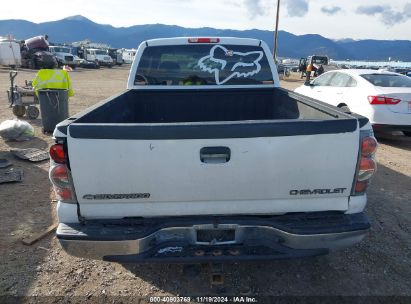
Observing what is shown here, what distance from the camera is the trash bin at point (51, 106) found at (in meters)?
7.95

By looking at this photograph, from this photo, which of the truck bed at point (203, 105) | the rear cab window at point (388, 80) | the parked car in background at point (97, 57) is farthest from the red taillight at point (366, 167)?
the parked car in background at point (97, 57)

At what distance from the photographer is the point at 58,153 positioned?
2.27 m

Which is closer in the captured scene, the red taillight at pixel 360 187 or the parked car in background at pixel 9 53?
the red taillight at pixel 360 187

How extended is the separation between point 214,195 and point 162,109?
2.12 meters

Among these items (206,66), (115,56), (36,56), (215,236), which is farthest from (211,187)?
(115,56)

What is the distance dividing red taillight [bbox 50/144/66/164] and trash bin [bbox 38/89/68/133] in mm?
6204

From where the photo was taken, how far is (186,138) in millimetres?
2225

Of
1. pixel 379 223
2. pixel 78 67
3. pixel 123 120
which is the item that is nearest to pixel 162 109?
pixel 123 120

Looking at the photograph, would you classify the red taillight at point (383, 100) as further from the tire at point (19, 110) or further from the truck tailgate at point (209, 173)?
the tire at point (19, 110)

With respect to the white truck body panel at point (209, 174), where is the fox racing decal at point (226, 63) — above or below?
above

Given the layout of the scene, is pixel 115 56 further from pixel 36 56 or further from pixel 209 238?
pixel 209 238

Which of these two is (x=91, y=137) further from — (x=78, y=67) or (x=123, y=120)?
(x=78, y=67)

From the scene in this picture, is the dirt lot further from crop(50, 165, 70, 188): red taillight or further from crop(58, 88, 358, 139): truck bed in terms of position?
crop(58, 88, 358, 139): truck bed

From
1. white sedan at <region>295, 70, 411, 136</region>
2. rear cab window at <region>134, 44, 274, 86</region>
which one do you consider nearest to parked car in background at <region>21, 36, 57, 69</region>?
white sedan at <region>295, 70, 411, 136</region>
